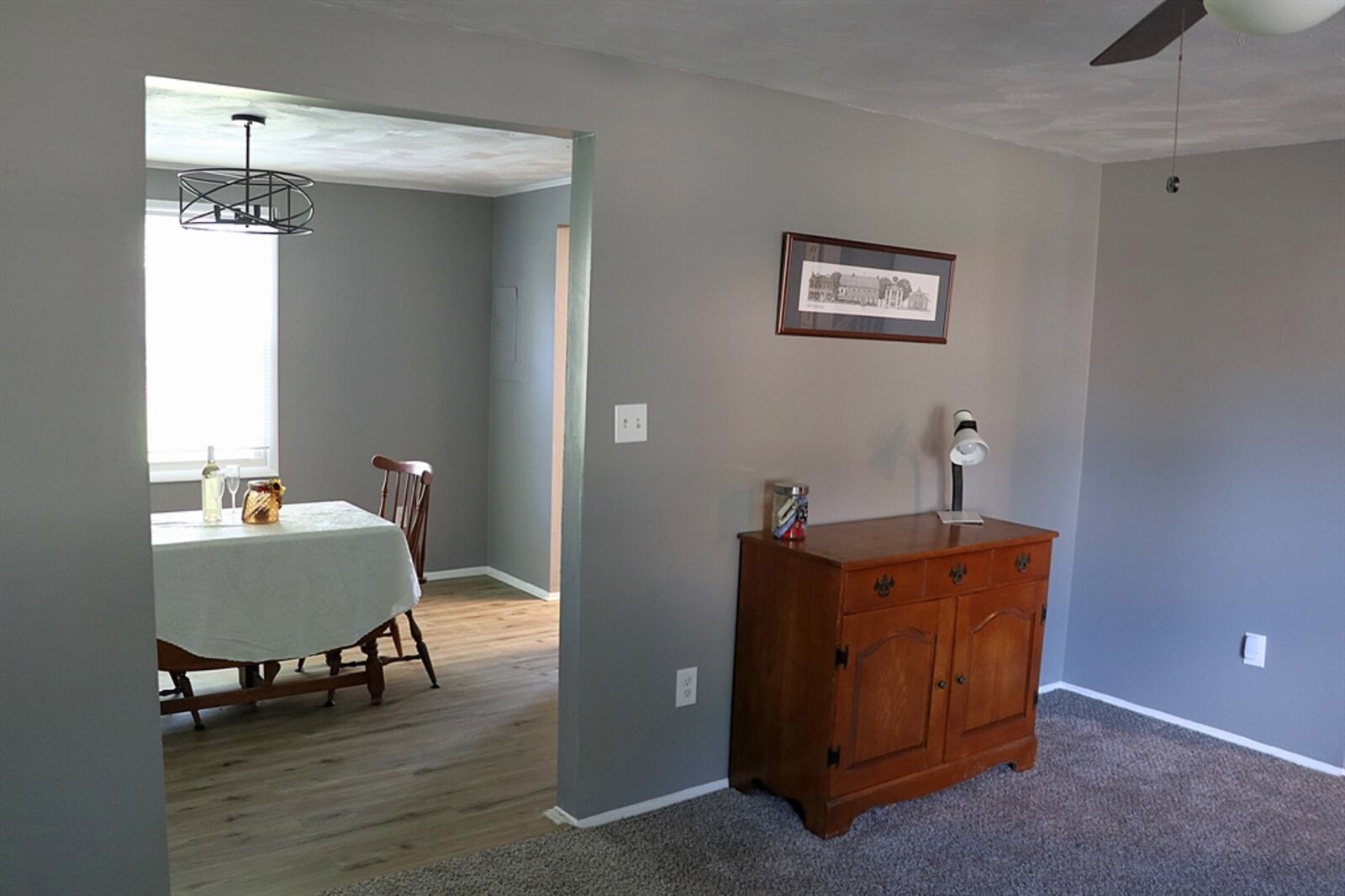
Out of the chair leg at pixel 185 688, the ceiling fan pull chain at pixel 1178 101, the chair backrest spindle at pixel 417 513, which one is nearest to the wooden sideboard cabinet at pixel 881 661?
the ceiling fan pull chain at pixel 1178 101

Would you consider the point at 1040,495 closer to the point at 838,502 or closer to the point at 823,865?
the point at 838,502

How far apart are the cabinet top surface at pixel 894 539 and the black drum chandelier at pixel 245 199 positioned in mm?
2080

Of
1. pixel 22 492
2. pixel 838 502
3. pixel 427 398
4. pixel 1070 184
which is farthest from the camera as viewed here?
pixel 427 398

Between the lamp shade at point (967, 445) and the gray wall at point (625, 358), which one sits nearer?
the gray wall at point (625, 358)

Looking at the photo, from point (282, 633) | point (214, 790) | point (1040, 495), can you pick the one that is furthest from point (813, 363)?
point (214, 790)

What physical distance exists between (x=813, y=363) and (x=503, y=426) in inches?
119

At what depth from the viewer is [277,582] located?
144 inches

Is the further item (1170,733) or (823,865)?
(1170,733)

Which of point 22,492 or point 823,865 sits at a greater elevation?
point 22,492

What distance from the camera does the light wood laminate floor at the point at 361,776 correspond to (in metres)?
2.88

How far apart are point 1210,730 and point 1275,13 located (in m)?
3.45

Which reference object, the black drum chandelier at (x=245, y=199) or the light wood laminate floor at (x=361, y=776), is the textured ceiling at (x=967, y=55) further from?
the light wood laminate floor at (x=361, y=776)

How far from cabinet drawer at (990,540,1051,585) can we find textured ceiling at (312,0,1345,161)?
4.64ft

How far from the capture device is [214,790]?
3.29m
